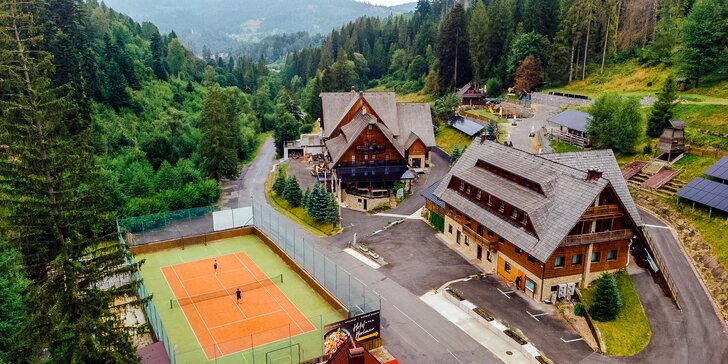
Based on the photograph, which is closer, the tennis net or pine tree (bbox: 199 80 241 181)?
the tennis net

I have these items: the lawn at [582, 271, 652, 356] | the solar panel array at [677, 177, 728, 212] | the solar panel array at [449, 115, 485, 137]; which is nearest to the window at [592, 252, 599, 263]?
the lawn at [582, 271, 652, 356]

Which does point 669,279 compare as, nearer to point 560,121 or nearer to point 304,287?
point 304,287

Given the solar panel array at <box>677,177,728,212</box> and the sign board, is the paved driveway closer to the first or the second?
the sign board

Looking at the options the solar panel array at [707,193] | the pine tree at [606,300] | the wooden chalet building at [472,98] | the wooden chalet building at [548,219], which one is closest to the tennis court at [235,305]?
the wooden chalet building at [548,219]

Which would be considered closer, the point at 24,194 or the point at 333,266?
the point at 24,194

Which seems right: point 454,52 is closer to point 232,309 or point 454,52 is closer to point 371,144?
point 371,144

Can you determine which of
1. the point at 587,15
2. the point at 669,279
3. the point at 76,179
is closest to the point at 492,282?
the point at 669,279

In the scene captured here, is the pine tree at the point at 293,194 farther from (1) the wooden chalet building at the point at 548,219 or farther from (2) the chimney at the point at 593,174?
(2) the chimney at the point at 593,174
